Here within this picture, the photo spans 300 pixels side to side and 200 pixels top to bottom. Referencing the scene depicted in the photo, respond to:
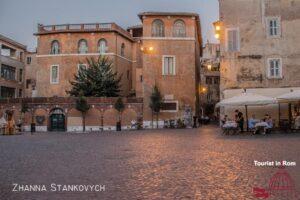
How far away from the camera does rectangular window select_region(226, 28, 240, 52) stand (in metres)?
31.2

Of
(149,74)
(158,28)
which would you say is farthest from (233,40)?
(158,28)

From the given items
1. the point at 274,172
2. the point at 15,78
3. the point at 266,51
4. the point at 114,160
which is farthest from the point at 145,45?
the point at 274,172

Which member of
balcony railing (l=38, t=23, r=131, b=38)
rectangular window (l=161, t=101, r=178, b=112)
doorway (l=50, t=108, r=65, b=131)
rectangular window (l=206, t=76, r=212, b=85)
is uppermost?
balcony railing (l=38, t=23, r=131, b=38)

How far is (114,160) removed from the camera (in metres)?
12.0

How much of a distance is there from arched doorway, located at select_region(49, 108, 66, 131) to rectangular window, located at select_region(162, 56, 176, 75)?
11.3 meters

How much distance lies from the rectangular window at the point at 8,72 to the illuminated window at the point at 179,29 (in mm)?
26624

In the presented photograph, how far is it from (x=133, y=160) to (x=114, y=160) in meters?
0.58

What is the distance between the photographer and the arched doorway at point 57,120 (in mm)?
40513

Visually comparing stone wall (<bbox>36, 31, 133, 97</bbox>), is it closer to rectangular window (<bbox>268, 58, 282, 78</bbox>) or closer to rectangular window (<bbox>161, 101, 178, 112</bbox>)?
rectangular window (<bbox>161, 101, 178, 112</bbox>)

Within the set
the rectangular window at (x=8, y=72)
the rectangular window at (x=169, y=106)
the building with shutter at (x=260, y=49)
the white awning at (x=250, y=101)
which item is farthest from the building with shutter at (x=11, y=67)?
the white awning at (x=250, y=101)

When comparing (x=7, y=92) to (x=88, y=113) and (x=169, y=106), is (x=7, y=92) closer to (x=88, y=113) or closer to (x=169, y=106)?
(x=88, y=113)

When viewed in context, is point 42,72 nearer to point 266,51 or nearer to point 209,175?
point 266,51

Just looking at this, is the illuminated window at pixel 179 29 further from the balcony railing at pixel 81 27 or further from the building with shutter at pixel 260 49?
the building with shutter at pixel 260 49

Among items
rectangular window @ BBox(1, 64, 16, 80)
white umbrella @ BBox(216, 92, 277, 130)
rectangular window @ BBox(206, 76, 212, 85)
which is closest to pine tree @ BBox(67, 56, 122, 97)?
rectangular window @ BBox(1, 64, 16, 80)
